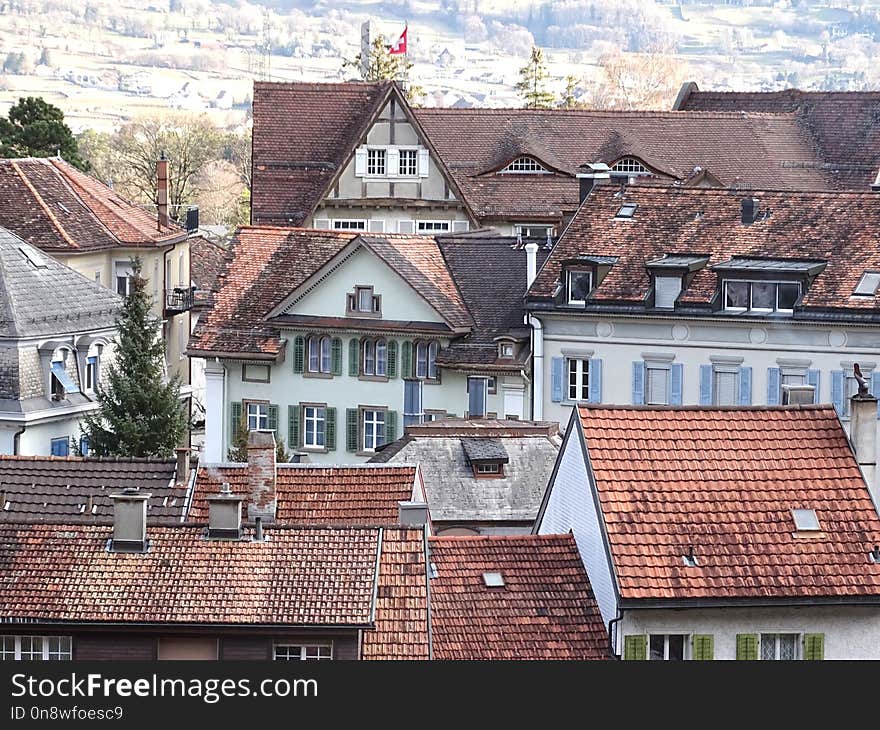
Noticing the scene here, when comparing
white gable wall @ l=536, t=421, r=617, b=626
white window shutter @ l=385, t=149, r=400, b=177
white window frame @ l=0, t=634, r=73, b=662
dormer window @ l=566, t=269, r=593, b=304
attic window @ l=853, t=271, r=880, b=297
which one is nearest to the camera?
white window frame @ l=0, t=634, r=73, b=662

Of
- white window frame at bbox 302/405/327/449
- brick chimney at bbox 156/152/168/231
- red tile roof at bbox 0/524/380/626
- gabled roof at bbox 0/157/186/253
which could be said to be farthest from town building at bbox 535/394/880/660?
brick chimney at bbox 156/152/168/231

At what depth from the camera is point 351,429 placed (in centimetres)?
7006

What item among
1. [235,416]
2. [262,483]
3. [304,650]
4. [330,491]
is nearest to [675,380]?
[235,416]

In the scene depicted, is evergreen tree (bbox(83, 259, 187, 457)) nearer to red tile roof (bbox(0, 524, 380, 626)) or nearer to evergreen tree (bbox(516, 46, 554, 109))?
red tile roof (bbox(0, 524, 380, 626))

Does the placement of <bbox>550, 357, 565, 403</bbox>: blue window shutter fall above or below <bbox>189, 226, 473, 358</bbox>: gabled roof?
below

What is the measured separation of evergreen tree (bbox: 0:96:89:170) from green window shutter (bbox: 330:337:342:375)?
33776mm

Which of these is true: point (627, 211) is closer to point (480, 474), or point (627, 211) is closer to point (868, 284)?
point (868, 284)

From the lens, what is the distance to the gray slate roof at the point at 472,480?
2142 inches

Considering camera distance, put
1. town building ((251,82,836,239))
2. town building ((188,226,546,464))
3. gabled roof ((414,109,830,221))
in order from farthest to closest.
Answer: gabled roof ((414,109,830,221)) → town building ((251,82,836,239)) → town building ((188,226,546,464))

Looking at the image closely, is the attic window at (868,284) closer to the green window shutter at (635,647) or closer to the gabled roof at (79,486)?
the gabled roof at (79,486)

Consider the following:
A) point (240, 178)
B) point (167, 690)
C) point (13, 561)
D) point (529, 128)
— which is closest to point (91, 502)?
point (13, 561)

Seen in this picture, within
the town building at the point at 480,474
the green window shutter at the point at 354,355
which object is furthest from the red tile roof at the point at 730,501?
the green window shutter at the point at 354,355

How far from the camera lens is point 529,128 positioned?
92.3 m

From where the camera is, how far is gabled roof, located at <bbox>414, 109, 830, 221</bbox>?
88812 millimetres
